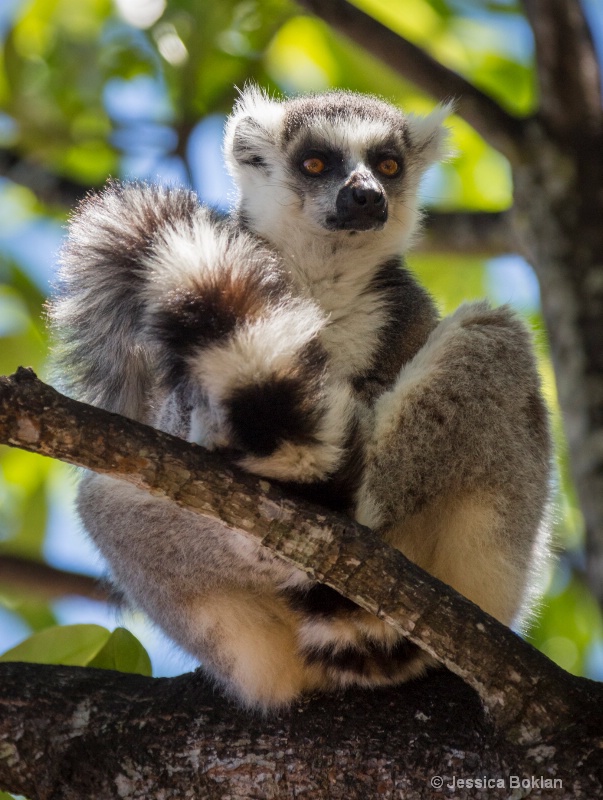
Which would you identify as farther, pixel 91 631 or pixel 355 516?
pixel 91 631

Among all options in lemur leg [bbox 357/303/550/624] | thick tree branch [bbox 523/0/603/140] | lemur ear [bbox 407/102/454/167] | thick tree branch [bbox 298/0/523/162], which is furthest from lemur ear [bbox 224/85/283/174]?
lemur leg [bbox 357/303/550/624]

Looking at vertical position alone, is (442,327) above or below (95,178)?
above

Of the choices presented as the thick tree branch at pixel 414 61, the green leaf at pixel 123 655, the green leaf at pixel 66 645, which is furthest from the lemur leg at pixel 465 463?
the thick tree branch at pixel 414 61

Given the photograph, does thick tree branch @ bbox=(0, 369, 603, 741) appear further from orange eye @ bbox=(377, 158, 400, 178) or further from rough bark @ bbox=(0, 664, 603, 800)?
orange eye @ bbox=(377, 158, 400, 178)

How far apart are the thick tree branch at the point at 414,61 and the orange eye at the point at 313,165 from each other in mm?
1480

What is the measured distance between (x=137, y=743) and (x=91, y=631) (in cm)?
92

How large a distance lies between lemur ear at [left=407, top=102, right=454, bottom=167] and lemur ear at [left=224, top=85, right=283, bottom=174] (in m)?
0.84

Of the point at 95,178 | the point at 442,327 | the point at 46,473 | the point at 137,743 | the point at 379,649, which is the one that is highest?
the point at 442,327

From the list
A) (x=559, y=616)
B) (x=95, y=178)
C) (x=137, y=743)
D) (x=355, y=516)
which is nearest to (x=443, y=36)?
(x=95, y=178)

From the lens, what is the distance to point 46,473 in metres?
7.58

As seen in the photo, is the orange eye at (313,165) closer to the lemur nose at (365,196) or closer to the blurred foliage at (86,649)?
the lemur nose at (365,196)

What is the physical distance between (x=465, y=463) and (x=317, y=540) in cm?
90

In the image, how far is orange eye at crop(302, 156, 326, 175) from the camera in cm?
543

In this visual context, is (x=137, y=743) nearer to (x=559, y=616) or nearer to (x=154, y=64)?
(x=559, y=616)
